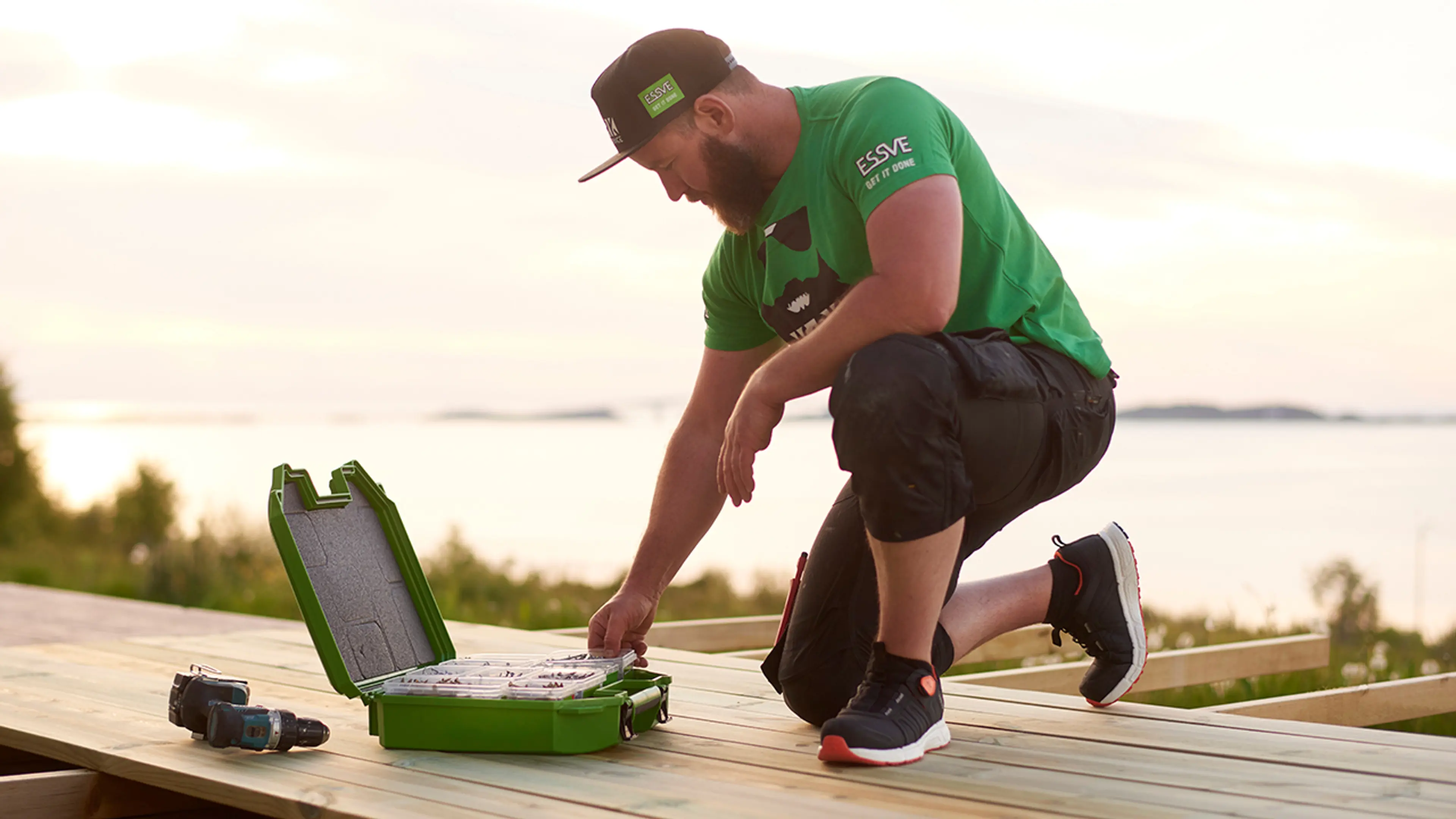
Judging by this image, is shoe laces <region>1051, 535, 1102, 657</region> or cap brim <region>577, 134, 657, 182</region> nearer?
cap brim <region>577, 134, 657, 182</region>

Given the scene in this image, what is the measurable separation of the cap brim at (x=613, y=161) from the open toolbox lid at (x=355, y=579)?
0.71 metres

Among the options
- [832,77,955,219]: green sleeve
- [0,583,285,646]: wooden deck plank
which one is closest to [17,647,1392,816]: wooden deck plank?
[832,77,955,219]: green sleeve

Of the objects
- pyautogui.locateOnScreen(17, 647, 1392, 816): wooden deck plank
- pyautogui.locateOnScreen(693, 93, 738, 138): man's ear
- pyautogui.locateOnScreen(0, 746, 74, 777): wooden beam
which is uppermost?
pyautogui.locateOnScreen(693, 93, 738, 138): man's ear

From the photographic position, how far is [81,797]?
199cm

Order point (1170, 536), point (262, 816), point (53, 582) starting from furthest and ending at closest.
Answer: point (1170, 536)
point (53, 582)
point (262, 816)

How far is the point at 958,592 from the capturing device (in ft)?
7.73

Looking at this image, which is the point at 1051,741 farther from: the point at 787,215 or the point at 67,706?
the point at 67,706

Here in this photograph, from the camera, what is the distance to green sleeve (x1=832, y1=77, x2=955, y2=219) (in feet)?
6.33

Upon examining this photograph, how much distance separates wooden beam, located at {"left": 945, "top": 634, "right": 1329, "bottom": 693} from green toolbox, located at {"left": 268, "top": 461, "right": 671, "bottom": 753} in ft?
2.69

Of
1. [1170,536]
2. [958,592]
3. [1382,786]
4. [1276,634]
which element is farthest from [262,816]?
[1170,536]

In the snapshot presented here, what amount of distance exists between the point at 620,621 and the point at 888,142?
102 cm

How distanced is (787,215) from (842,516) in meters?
0.56

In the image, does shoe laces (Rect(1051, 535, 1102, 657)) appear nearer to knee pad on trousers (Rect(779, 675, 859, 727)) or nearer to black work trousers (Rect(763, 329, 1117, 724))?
black work trousers (Rect(763, 329, 1117, 724))

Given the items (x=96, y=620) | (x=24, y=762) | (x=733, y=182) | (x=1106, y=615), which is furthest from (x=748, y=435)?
(x=96, y=620)
